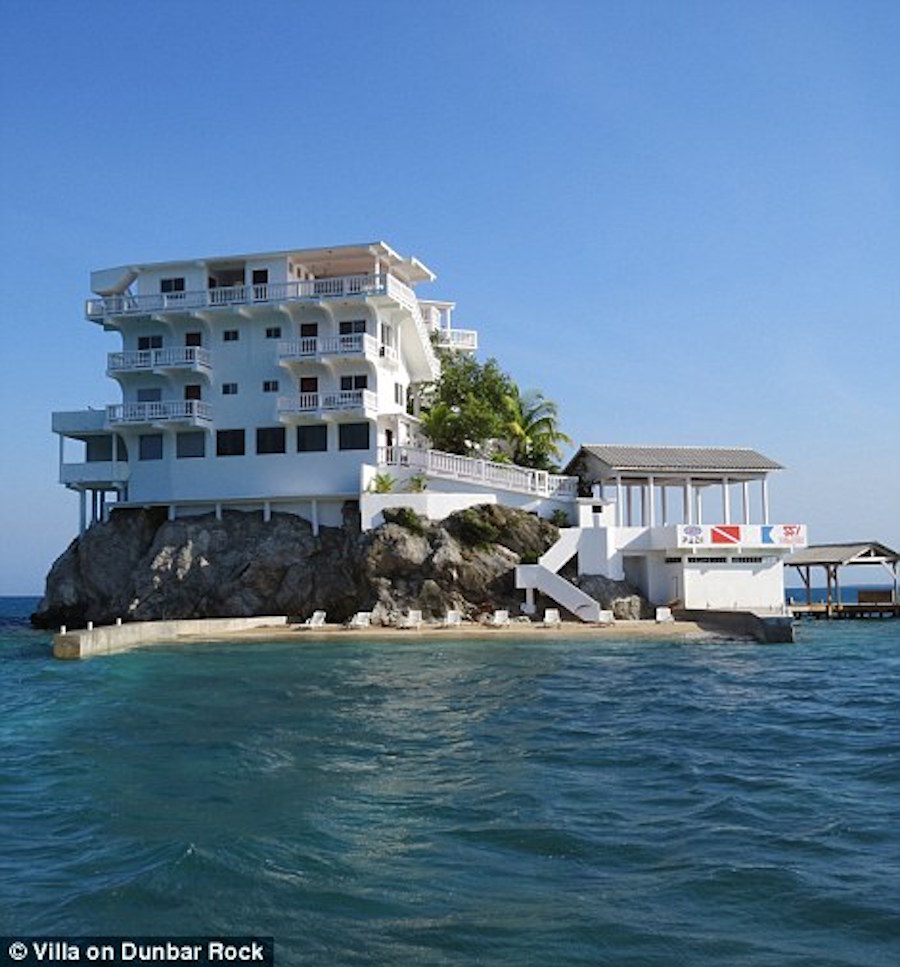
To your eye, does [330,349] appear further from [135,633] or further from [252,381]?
[135,633]

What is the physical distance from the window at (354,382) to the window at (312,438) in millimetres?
1907

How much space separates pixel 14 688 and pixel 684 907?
1900 centimetres

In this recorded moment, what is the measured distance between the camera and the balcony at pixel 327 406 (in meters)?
42.0

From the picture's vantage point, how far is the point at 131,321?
4575cm

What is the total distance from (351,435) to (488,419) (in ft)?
19.0

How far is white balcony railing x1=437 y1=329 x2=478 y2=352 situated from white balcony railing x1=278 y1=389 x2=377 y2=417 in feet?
39.2

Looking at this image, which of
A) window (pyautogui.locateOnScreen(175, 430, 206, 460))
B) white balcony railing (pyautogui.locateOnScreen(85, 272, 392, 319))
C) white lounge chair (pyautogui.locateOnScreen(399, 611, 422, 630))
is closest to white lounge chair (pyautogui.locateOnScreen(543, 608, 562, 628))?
white lounge chair (pyautogui.locateOnScreen(399, 611, 422, 630))

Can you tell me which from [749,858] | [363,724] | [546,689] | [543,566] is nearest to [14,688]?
[363,724]

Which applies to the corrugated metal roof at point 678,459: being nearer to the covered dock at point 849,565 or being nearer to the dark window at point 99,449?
the covered dock at point 849,565

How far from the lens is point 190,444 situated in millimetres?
44844

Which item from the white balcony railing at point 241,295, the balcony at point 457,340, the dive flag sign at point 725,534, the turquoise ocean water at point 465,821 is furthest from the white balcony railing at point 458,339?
the turquoise ocean water at point 465,821

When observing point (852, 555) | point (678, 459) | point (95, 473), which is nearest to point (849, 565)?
point (852, 555)

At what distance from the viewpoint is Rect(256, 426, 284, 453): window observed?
43844 millimetres

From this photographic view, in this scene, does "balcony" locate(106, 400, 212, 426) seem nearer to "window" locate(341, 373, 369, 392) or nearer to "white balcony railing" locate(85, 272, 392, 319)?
"white balcony railing" locate(85, 272, 392, 319)
